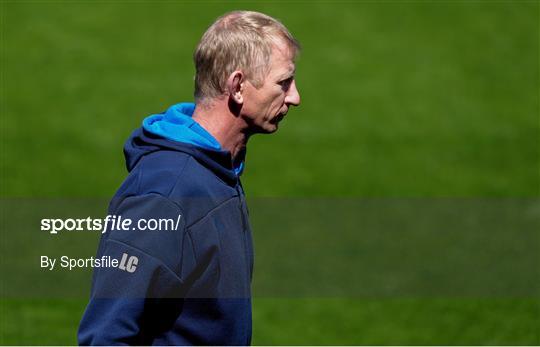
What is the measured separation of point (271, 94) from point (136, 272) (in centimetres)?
96

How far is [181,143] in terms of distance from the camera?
4344 millimetres

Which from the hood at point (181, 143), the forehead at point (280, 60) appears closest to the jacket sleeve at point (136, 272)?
the hood at point (181, 143)

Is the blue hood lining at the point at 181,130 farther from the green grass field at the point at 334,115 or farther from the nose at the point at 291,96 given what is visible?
the green grass field at the point at 334,115

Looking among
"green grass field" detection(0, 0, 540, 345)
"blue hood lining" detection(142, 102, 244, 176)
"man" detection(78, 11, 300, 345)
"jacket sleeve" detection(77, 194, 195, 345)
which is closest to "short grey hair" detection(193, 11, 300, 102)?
"man" detection(78, 11, 300, 345)

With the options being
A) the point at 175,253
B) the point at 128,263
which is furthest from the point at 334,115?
the point at 128,263

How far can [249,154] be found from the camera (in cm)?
1352

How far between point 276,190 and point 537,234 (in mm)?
2855

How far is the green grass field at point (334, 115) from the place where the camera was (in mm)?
10094

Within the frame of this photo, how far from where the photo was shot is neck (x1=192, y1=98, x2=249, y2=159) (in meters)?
4.53

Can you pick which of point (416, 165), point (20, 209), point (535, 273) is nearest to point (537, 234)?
point (535, 273)

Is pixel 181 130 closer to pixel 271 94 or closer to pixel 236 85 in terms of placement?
pixel 236 85

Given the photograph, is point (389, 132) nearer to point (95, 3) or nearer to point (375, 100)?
point (375, 100)

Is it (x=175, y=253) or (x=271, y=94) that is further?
(x=271, y=94)

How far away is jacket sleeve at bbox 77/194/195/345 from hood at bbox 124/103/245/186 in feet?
0.99
